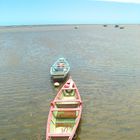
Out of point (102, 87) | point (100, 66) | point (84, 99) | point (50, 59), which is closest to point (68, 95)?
point (84, 99)

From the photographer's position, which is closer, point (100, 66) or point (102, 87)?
point (102, 87)

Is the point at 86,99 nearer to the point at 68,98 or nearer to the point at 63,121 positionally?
the point at 68,98

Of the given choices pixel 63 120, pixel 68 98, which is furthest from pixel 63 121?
pixel 68 98

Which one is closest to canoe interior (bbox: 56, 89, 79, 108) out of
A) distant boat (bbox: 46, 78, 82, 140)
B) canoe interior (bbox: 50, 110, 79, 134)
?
distant boat (bbox: 46, 78, 82, 140)

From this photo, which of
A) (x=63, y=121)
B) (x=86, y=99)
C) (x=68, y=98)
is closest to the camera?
(x=63, y=121)

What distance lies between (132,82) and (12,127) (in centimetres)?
1469

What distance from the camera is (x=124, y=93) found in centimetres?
2689

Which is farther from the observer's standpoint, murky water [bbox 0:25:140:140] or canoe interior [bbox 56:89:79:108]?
canoe interior [bbox 56:89:79:108]

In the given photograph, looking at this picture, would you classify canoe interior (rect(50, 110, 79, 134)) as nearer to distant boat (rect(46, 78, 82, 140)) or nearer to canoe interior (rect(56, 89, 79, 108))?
distant boat (rect(46, 78, 82, 140))

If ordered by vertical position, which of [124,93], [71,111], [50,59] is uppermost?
[71,111]

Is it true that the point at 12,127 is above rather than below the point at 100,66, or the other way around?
above

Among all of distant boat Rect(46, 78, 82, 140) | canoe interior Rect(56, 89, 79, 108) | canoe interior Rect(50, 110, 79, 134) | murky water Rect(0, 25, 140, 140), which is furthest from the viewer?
canoe interior Rect(56, 89, 79, 108)

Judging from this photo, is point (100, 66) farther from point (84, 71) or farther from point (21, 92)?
point (21, 92)

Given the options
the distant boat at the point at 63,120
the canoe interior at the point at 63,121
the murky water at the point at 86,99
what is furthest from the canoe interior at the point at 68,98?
the canoe interior at the point at 63,121
